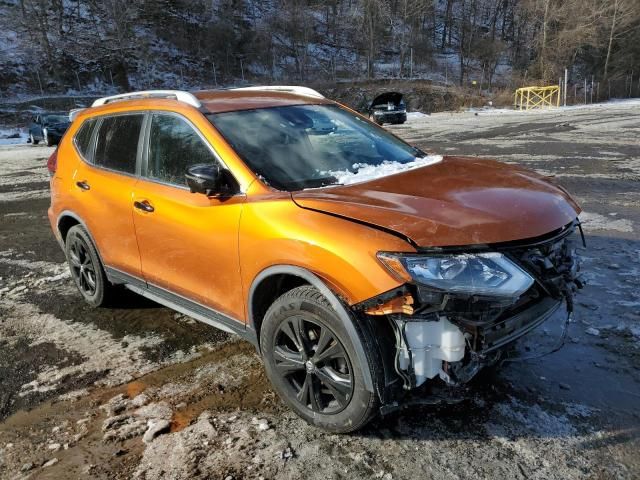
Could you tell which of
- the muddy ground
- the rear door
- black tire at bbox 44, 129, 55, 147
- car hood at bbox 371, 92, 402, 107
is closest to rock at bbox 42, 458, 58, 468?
the muddy ground

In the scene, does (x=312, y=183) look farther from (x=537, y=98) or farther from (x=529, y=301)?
(x=537, y=98)

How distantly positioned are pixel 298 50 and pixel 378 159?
62.8 metres

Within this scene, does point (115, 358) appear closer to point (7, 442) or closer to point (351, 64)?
point (7, 442)

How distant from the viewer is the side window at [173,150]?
3555mm

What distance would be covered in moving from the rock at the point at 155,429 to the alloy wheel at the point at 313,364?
722 millimetres

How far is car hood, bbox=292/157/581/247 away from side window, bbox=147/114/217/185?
933 millimetres

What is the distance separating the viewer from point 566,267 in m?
2.99

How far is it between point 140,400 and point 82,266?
205 centimetres

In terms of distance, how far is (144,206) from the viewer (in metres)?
3.84

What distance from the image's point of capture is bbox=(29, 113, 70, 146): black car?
79.9 feet

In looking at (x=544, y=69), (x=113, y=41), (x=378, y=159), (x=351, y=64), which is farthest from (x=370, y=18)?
(x=378, y=159)

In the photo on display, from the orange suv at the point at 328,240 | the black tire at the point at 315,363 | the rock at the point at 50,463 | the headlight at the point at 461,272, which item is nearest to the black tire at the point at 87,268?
the orange suv at the point at 328,240

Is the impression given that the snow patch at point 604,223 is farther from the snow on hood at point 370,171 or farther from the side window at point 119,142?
the side window at point 119,142

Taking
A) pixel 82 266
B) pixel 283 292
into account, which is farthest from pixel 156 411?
pixel 82 266
